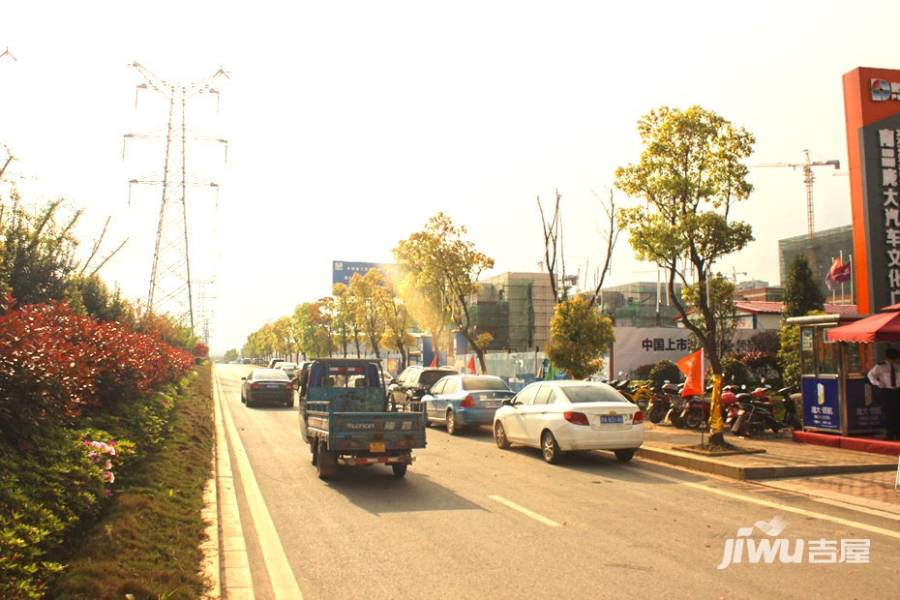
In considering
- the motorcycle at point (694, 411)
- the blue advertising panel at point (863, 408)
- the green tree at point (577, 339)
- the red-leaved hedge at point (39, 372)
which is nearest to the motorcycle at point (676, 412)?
the motorcycle at point (694, 411)

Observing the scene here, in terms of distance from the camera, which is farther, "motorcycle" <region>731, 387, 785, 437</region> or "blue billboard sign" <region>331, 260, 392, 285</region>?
"blue billboard sign" <region>331, 260, 392, 285</region>

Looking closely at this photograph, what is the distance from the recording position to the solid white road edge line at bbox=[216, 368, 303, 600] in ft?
19.8

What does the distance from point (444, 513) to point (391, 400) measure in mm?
4533

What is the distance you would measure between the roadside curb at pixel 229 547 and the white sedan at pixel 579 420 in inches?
224

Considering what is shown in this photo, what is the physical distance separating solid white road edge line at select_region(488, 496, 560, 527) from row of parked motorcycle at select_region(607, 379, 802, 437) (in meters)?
5.93

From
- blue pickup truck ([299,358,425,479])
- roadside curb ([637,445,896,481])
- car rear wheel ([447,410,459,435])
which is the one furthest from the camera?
car rear wheel ([447,410,459,435])

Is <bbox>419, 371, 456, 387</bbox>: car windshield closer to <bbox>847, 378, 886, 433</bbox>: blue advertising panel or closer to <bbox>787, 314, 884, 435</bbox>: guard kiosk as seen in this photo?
<bbox>787, 314, 884, 435</bbox>: guard kiosk

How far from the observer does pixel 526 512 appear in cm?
896

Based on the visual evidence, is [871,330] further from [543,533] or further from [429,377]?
[429,377]

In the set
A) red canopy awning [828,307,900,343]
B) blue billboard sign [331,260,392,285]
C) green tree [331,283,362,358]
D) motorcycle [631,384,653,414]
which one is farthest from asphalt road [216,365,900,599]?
blue billboard sign [331,260,392,285]

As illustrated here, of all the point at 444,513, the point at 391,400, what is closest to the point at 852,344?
the point at 391,400

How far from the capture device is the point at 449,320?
137 feet

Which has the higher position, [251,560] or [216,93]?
[216,93]

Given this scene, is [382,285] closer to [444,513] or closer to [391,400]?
[391,400]
